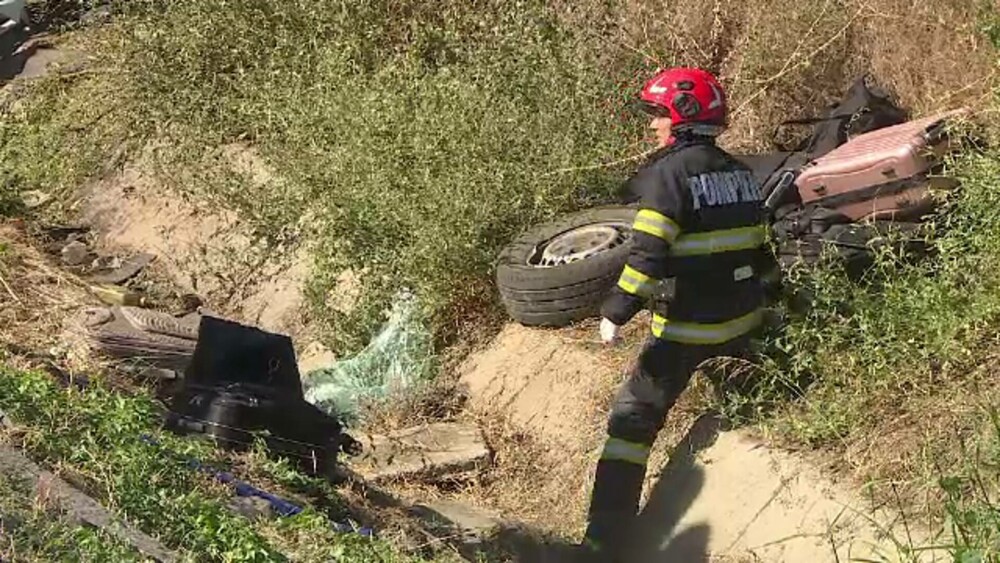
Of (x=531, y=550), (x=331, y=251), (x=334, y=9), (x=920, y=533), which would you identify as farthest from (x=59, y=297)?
(x=920, y=533)

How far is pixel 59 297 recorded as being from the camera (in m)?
8.56

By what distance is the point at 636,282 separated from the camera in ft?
17.3

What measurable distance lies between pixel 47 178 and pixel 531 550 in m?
7.53

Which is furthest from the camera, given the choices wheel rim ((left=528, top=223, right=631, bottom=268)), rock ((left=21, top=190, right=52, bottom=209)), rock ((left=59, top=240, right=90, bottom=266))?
rock ((left=21, top=190, right=52, bottom=209))

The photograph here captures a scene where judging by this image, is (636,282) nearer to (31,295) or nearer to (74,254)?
(31,295)

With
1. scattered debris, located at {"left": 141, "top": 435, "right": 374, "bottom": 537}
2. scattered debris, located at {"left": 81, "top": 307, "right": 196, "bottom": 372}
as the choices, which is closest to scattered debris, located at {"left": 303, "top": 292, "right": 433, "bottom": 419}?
scattered debris, located at {"left": 81, "top": 307, "right": 196, "bottom": 372}

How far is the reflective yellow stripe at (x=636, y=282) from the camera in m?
5.25

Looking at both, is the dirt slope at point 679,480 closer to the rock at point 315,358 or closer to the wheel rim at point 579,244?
the wheel rim at point 579,244

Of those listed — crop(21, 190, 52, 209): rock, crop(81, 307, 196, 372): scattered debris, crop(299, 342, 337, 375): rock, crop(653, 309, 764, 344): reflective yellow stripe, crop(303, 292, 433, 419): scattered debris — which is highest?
crop(653, 309, 764, 344): reflective yellow stripe

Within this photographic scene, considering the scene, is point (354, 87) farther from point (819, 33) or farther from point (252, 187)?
point (819, 33)

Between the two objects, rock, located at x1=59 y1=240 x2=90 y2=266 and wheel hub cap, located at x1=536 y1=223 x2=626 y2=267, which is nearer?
wheel hub cap, located at x1=536 y1=223 x2=626 y2=267

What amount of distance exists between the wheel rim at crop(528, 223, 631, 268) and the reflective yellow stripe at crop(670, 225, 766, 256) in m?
1.66

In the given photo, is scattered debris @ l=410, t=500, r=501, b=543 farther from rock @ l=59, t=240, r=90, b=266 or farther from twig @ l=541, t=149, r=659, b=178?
rock @ l=59, t=240, r=90, b=266

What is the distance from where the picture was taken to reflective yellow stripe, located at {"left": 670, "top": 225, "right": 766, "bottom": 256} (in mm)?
5398
